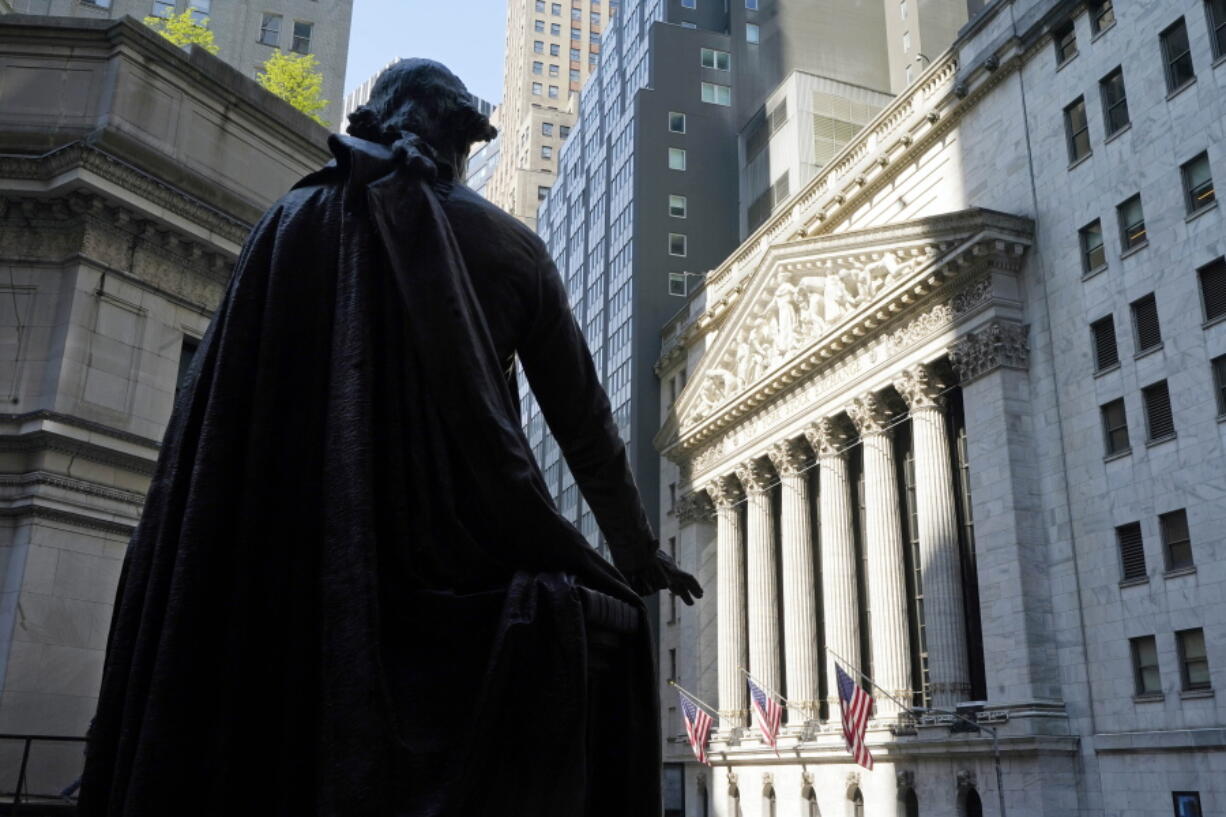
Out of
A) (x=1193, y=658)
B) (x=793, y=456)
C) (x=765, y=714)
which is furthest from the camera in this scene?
(x=793, y=456)

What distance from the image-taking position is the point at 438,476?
298 centimetres

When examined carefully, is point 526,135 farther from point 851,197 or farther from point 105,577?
point 105,577

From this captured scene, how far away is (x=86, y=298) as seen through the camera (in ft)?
57.9

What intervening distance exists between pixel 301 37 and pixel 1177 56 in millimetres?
27235

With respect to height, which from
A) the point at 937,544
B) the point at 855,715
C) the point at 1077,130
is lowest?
the point at 855,715

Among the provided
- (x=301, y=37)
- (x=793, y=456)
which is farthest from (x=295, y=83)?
(x=793, y=456)

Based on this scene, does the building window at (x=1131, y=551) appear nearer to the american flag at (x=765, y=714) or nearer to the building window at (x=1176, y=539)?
the building window at (x=1176, y=539)

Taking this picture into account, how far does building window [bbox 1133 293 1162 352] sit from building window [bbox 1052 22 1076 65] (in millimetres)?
10013

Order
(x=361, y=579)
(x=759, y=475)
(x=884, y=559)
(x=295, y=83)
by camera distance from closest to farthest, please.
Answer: (x=361, y=579), (x=295, y=83), (x=884, y=559), (x=759, y=475)

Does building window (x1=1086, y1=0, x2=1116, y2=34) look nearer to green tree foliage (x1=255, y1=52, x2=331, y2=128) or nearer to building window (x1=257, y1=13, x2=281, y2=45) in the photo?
green tree foliage (x1=255, y1=52, x2=331, y2=128)

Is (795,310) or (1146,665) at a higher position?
(795,310)

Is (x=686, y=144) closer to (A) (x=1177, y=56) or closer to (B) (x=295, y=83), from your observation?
(A) (x=1177, y=56)

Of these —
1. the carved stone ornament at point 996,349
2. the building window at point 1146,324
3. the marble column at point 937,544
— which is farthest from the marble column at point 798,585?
the building window at point 1146,324

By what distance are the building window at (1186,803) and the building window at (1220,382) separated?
393 inches
